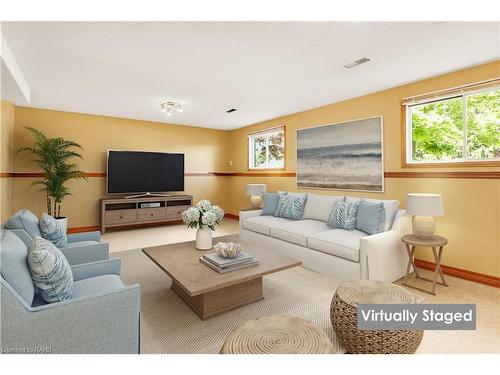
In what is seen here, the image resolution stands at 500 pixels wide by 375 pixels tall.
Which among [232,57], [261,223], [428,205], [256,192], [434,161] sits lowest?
[261,223]

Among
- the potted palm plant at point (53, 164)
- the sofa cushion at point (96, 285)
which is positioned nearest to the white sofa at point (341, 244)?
the sofa cushion at point (96, 285)

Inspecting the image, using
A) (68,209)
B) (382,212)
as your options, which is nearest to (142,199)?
(68,209)

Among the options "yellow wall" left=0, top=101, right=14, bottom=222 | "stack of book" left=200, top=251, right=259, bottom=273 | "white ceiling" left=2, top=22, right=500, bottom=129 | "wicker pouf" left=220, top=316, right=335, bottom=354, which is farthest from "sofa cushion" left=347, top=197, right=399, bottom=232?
"yellow wall" left=0, top=101, right=14, bottom=222

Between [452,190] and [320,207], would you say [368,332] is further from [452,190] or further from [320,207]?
[320,207]

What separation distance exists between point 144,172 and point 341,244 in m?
4.26

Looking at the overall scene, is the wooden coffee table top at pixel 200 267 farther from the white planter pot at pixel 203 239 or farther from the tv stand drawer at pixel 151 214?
the tv stand drawer at pixel 151 214

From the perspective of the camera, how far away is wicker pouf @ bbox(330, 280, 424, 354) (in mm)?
1509

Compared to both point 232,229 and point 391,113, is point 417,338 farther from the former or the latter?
point 232,229

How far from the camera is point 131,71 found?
9.78ft

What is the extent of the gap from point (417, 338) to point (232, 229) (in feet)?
13.8

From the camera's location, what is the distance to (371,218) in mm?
3027

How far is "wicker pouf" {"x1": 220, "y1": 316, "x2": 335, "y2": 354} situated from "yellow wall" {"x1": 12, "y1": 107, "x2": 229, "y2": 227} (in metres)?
4.94

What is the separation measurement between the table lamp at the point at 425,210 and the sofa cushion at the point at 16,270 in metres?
3.14

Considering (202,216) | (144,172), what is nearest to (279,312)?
(202,216)
